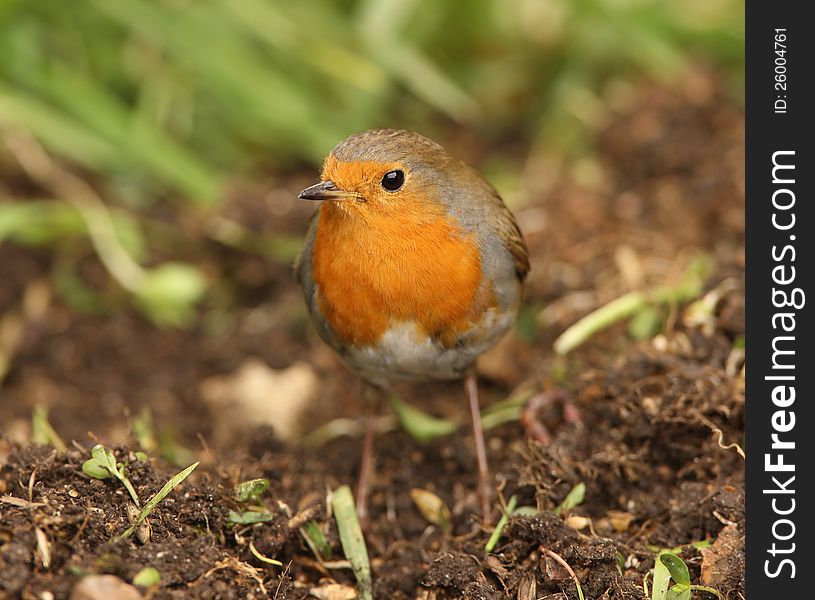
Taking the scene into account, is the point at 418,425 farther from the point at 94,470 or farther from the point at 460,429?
the point at 94,470

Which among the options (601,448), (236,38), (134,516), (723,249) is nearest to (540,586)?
(601,448)

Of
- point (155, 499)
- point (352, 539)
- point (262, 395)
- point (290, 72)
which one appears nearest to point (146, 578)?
point (155, 499)

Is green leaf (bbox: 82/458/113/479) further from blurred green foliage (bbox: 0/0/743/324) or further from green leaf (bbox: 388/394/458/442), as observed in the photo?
blurred green foliage (bbox: 0/0/743/324)

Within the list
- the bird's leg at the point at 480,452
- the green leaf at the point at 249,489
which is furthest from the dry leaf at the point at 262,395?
the green leaf at the point at 249,489

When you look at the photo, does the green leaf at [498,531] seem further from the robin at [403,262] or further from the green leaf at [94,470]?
the green leaf at [94,470]
